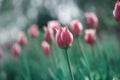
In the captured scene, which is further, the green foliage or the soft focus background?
the soft focus background

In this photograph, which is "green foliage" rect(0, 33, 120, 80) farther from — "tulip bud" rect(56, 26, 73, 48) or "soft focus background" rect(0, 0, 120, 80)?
"tulip bud" rect(56, 26, 73, 48)

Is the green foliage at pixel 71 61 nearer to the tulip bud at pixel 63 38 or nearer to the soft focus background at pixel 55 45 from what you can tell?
the soft focus background at pixel 55 45

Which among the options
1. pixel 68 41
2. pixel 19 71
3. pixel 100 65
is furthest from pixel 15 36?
pixel 68 41

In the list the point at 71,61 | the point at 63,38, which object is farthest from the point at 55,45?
the point at 63,38

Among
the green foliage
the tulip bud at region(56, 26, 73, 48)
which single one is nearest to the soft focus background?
the green foliage

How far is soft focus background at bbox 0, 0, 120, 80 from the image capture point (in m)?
3.07

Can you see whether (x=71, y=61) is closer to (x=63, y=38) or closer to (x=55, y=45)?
(x=55, y=45)

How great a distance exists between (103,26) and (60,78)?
8.44 ft

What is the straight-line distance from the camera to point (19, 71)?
417 centimetres

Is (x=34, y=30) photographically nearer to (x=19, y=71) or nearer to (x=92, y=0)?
(x=19, y=71)

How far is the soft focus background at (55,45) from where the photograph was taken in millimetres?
3070

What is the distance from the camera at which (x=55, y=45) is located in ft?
13.1

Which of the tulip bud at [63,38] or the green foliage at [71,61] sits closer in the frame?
the tulip bud at [63,38]

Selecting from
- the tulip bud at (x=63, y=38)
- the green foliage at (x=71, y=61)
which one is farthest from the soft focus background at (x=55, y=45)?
the tulip bud at (x=63, y=38)
